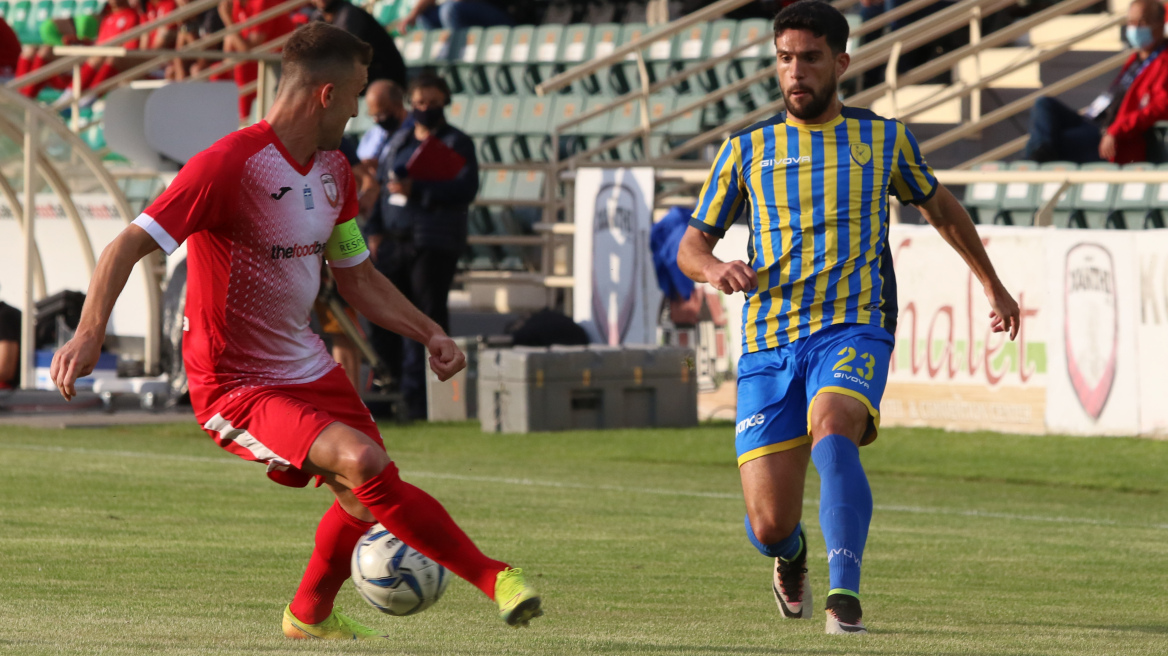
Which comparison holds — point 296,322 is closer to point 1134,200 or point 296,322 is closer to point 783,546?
point 783,546

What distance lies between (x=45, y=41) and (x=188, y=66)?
4867 mm

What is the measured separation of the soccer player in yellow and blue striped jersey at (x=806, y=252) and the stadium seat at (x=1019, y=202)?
33.0 feet

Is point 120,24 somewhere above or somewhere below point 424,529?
above

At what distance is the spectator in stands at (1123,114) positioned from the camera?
51.2ft

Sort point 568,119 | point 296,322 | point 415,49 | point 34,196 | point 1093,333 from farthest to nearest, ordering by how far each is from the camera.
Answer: point 415,49
point 568,119
point 34,196
point 1093,333
point 296,322

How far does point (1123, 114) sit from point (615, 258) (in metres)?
4.65

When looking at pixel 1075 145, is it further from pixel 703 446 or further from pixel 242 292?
pixel 242 292

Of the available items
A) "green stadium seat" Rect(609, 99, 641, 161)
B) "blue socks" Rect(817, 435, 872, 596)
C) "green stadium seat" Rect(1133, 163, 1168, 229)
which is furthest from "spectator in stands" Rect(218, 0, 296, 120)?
"blue socks" Rect(817, 435, 872, 596)

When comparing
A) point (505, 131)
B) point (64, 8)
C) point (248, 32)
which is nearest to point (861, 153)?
point (505, 131)

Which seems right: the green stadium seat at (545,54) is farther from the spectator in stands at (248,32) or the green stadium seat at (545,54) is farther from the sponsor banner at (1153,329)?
the sponsor banner at (1153,329)

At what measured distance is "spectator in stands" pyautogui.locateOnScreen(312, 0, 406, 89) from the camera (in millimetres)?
16375

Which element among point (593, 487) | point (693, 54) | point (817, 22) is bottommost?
point (593, 487)

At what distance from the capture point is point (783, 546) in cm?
606

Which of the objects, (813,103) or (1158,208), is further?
(1158,208)
